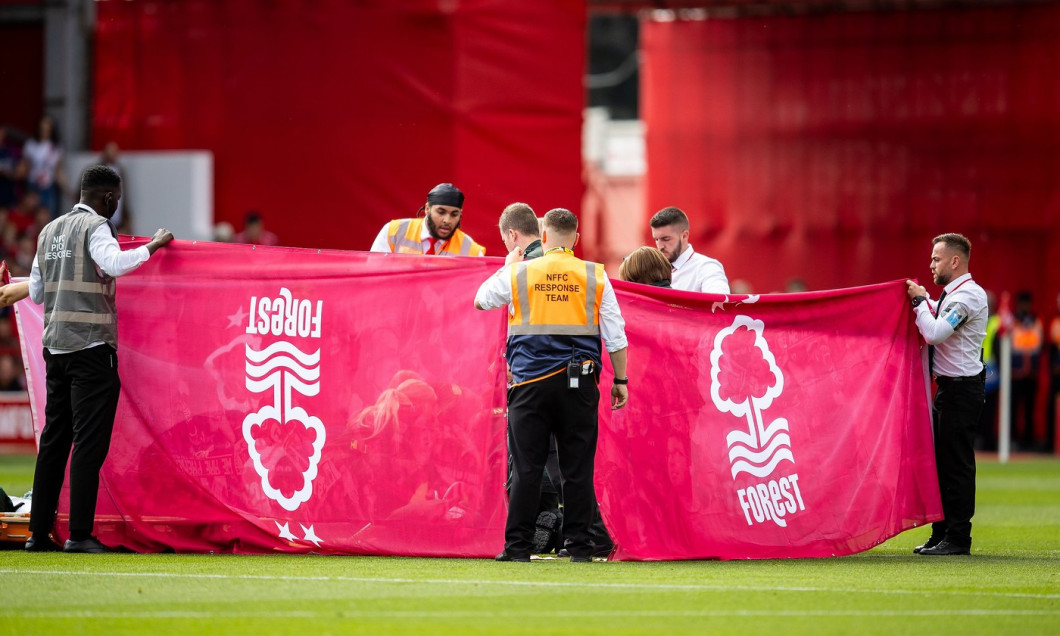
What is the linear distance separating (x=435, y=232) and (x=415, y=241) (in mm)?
223

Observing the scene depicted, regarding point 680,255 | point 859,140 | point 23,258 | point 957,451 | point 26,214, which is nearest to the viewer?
point 957,451

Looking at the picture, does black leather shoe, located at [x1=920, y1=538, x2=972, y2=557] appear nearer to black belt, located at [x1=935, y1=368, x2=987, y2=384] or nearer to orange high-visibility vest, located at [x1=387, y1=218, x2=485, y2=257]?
black belt, located at [x1=935, y1=368, x2=987, y2=384]

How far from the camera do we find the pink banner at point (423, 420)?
365 inches

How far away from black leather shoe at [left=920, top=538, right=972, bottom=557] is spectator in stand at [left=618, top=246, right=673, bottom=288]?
7.77 ft

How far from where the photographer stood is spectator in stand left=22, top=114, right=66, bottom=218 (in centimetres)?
2262

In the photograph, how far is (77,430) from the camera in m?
9.19

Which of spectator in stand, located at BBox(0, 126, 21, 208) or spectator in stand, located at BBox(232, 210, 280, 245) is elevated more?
spectator in stand, located at BBox(0, 126, 21, 208)

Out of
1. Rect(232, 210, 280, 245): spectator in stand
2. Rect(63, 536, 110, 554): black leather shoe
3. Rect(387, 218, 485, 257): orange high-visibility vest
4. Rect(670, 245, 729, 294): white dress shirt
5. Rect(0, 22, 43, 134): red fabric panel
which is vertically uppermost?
Rect(0, 22, 43, 134): red fabric panel

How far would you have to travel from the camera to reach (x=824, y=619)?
6852mm

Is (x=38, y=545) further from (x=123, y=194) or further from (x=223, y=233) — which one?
(x=123, y=194)

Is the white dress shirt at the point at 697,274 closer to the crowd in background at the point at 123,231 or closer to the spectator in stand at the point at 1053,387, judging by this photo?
the crowd in background at the point at 123,231

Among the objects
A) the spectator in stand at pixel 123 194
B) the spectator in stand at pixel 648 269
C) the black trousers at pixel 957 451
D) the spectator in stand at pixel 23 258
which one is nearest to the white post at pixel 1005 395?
the black trousers at pixel 957 451

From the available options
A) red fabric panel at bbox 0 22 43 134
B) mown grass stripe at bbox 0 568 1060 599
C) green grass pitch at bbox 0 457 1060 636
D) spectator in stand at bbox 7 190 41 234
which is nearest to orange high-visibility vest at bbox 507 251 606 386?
green grass pitch at bbox 0 457 1060 636

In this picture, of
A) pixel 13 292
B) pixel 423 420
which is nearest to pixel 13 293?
pixel 13 292
